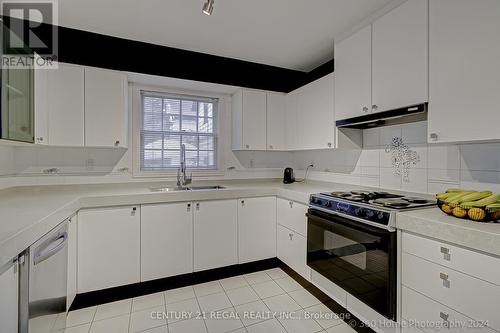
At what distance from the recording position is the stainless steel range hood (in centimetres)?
169

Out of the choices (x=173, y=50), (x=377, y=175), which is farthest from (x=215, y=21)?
(x=377, y=175)

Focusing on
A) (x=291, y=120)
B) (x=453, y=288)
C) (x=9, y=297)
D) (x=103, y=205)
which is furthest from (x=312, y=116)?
(x=9, y=297)

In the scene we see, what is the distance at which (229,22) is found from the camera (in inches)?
85.1

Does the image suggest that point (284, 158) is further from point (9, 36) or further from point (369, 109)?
point (9, 36)

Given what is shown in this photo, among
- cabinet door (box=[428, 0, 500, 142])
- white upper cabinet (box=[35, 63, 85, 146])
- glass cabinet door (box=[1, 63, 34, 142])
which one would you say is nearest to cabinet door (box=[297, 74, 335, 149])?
cabinet door (box=[428, 0, 500, 142])

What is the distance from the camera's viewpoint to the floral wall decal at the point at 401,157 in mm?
2088

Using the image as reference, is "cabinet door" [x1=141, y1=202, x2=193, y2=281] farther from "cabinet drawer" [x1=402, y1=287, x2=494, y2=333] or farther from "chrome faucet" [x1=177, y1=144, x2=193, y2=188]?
"cabinet drawer" [x1=402, y1=287, x2=494, y2=333]

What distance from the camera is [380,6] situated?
6.31 ft

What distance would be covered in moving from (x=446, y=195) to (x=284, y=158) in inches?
91.7

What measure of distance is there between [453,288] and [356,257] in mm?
599

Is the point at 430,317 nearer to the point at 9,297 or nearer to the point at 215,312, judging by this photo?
the point at 215,312

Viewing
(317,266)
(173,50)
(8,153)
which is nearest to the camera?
(317,266)

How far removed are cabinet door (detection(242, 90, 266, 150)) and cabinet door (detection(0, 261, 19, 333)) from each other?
2358mm

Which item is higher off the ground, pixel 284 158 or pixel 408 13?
pixel 408 13
